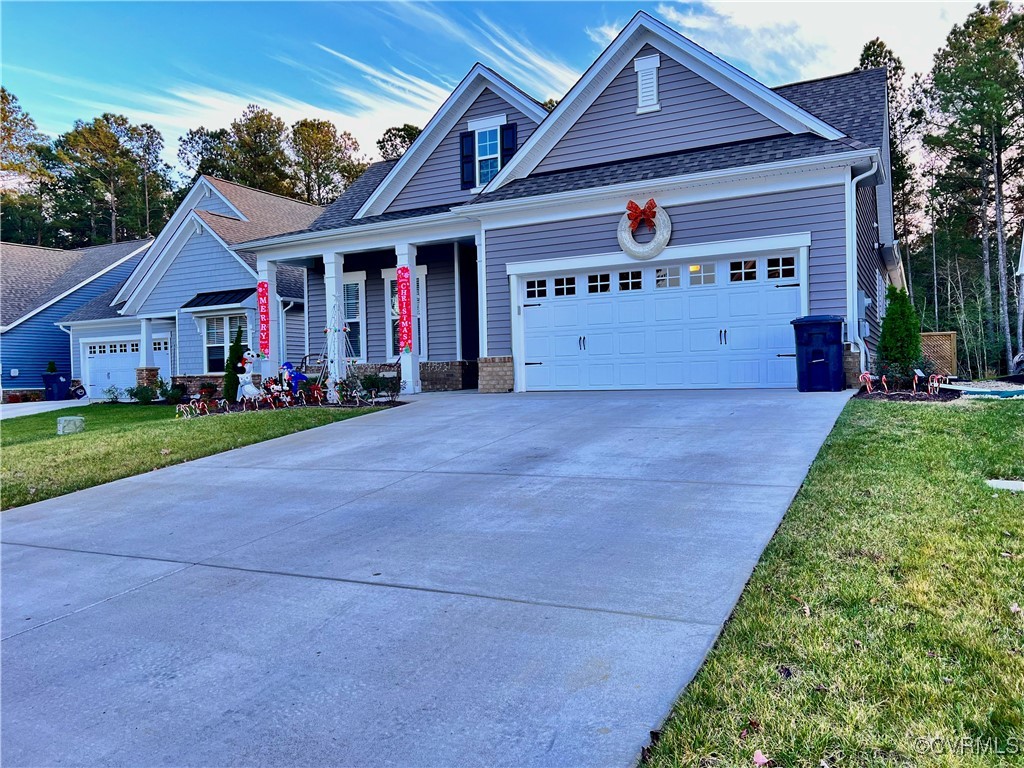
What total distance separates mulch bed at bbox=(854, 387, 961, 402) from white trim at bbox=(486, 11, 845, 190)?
4.26 metres

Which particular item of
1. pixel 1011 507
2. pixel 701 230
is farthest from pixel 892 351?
pixel 1011 507

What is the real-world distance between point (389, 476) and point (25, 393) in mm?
24271

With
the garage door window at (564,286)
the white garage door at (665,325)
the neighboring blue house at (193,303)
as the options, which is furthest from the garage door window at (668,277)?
the neighboring blue house at (193,303)

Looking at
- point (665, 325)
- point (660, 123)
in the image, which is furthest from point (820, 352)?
point (660, 123)

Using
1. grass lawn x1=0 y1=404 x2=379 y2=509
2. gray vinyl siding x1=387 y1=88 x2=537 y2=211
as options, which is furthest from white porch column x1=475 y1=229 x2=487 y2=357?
grass lawn x1=0 y1=404 x2=379 y2=509

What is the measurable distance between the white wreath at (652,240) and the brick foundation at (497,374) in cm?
314

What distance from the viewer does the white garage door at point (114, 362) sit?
22.1 metres

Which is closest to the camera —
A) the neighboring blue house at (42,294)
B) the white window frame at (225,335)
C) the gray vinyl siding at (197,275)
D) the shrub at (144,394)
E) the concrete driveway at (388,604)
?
the concrete driveway at (388,604)

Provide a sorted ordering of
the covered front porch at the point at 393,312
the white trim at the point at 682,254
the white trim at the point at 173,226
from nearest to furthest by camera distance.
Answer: the white trim at the point at 682,254 → the covered front porch at the point at 393,312 → the white trim at the point at 173,226

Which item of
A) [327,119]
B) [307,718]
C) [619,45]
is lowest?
[307,718]

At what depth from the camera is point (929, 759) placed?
6.40 feet

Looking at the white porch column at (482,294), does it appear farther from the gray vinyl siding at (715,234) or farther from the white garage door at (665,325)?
the white garage door at (665,325)

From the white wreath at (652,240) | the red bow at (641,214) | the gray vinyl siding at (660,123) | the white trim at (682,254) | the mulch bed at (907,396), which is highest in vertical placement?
the gray vinyl siding at (660,123)

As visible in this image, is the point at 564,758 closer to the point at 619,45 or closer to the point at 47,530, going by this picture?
the point at 47,530
